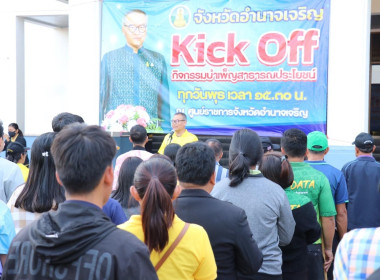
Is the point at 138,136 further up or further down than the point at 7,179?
further up

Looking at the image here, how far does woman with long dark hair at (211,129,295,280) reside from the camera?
308cm

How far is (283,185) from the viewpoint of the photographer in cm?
357

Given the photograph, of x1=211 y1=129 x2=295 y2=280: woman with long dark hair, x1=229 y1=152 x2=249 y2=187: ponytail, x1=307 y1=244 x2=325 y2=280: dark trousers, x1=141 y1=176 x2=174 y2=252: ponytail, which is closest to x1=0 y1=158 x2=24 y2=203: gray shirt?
x1=211 y1=129 x2=295 y2=280: woman with long dark hair

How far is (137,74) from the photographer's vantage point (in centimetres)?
943

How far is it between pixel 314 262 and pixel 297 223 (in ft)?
1.71

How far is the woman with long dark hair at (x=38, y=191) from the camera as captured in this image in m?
2.77

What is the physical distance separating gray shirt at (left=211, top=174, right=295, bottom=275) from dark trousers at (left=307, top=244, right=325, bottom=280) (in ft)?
2.48

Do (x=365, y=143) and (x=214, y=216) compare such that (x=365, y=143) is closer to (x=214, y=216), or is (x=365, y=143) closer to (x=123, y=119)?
(x=214, y=216)

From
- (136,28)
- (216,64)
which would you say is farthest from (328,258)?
(136,28)

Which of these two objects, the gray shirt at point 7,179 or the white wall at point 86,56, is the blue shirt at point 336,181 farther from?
the white wall at point 86,56

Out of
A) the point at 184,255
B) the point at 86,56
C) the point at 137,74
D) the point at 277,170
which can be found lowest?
the point at 184,255

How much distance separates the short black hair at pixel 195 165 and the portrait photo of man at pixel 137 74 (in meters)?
6.55

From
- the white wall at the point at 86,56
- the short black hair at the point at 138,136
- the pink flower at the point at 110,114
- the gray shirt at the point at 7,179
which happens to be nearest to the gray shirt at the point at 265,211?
the gray shirt at the point at 7,179

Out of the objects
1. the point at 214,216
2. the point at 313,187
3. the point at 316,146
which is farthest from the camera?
the point at 316,146
